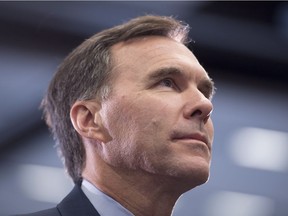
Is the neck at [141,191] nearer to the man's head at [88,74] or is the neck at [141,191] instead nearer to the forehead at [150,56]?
the man's head at [88,74]

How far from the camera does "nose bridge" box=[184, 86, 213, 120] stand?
1.42m

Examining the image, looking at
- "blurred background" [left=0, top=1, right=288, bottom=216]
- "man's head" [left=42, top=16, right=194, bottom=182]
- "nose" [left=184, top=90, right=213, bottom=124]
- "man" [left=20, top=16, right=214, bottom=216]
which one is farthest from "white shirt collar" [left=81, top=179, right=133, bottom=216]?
"blurred background" [left=0, top=1, right=288, bottom=216]

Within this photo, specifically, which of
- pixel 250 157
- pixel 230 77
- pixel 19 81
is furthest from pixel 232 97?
pixel 19 81

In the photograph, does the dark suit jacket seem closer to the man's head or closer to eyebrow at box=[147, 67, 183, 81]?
the man's head

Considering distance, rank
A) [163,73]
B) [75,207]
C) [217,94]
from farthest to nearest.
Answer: [217,94] → [163,73] → [75,207]

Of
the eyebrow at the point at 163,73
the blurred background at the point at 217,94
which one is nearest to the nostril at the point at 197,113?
the eyebrow at the point at 163,73

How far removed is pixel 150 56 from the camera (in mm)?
1531

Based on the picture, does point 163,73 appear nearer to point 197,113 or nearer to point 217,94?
point 197,113

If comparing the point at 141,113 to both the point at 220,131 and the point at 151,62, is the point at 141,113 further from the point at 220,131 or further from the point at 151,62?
the point at 220,131

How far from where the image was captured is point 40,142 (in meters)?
3.28

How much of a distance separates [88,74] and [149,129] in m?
0.26

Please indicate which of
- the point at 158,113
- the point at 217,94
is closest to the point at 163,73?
the point at 158,113

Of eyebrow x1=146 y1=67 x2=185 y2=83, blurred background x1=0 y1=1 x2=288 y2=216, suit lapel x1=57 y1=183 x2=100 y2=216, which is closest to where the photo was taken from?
suit lapel x1=57 y1=183 x2=100 y2=216

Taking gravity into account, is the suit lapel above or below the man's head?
below
